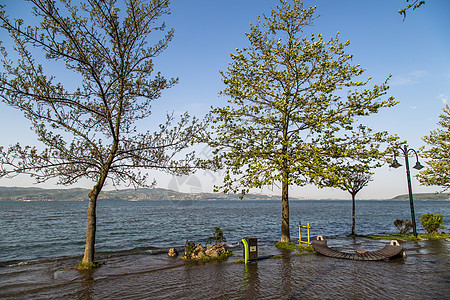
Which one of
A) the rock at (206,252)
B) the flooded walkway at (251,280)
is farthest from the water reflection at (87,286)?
the rock at (206,252)

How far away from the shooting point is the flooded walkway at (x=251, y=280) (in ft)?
25.5

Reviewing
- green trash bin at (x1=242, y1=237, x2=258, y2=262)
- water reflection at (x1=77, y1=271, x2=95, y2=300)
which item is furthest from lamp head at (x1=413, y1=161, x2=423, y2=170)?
water reflection at (x1=77, y1=271, x2=95, y2=300)

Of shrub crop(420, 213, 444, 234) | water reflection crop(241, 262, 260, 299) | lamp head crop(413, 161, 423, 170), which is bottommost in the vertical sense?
water reflection crop(241, 262, 260, 299)

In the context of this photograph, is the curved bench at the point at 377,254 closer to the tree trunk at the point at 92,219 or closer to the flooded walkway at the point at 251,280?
the flooded walkway at the point at 251,280

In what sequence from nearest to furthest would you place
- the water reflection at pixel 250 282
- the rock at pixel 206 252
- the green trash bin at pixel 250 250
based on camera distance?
the water reflection at pixel 250 282 → the green trash bin at pixel 250 250 → the rock at pixel 206 252


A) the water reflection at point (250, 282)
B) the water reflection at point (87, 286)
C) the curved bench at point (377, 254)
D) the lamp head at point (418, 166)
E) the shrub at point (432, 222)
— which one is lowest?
the water reflection at point (87, 286)

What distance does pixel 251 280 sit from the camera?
910 cm

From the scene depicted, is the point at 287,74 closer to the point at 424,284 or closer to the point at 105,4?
the point at 105,4

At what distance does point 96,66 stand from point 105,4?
2.38 metres

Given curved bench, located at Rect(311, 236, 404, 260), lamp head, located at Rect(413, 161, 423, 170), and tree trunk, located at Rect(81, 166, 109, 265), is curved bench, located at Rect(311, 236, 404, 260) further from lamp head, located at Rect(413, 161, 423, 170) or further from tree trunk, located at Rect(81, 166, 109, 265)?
tree trunk, located at Rect(81, 166, 109, 265)

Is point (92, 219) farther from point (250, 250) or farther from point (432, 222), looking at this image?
point (432, 222)

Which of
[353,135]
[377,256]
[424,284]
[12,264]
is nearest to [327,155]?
[353,135]

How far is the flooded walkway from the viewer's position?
7777 mm

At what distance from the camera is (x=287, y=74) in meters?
15.2
